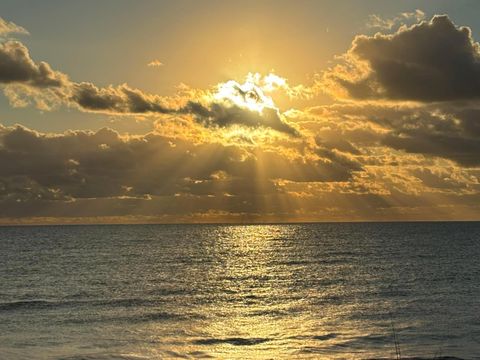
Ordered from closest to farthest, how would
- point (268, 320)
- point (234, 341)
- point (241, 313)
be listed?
point (234, 341) → point (268, 320) → point (241, 313)

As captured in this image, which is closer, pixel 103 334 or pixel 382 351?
pixel 382 351

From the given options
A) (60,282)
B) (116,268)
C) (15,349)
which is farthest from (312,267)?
(15,349)

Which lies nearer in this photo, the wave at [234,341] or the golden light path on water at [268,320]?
the golden light path on water at [268,320]

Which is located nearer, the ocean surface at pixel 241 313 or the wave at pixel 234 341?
the ocean surface at pixel 241 313

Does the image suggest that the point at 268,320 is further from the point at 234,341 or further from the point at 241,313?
the point at 234,341

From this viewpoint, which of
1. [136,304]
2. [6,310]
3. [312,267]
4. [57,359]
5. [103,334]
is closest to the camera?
[57,359]

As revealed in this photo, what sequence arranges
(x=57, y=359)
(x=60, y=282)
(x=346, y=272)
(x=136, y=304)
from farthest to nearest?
(x=346, y=272), (x=60, y=282), (x=136, y=304), (x=57, y=359)

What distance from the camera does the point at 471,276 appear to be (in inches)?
3061

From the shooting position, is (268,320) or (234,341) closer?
(234,341)

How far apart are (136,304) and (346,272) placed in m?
39.9

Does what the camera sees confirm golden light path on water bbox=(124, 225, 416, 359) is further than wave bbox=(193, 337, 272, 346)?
No

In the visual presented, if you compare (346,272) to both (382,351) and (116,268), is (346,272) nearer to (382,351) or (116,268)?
(116,268)

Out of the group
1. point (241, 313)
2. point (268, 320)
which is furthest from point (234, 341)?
point (241, 313)

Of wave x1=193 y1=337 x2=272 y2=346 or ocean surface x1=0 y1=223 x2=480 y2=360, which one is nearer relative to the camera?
ocean surface x1=0 y1=223 x2=480 y2=360
